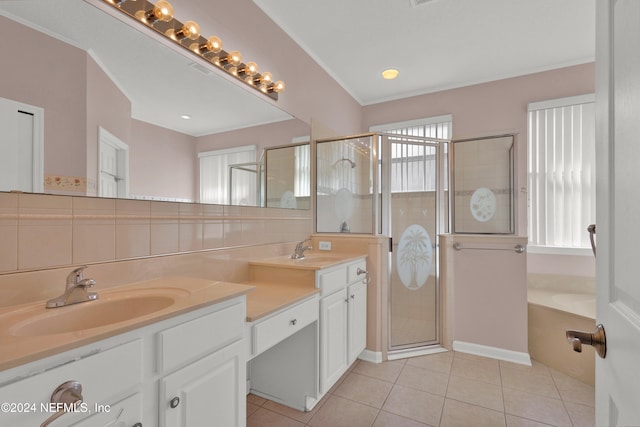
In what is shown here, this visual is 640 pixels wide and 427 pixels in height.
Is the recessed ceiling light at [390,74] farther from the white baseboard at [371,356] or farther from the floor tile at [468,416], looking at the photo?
the floor tile at [468,416]

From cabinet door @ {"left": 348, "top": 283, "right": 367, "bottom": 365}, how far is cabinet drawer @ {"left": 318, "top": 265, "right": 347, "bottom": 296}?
0.49 feet

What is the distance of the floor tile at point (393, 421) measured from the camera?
167 cm

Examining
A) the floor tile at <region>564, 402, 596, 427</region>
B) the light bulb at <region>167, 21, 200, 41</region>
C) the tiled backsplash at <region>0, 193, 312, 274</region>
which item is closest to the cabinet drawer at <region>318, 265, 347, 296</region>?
the tiled backsplash at <region>0, 193, 312, 274</region>

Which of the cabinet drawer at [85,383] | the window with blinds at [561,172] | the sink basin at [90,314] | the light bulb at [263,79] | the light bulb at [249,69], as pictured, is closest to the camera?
the cabinet drawer at [85,383]

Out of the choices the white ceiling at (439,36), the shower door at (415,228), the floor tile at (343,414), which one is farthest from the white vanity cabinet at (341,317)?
the white ceiling at (439,36)

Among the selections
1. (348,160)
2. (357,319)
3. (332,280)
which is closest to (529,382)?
(357,319)

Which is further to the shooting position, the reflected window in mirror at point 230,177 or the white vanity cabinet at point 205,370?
the reflected window in mirror at point 230,177

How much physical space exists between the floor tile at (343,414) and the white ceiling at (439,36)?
9.03ft

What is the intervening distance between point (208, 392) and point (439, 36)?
2.92 metres

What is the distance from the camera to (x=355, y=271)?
7.33ft

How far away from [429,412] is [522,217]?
7.22 feet

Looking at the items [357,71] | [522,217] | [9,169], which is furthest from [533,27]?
[9,169]

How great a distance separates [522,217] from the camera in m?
3.00

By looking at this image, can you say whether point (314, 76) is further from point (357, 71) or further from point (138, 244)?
point (138, 244)
